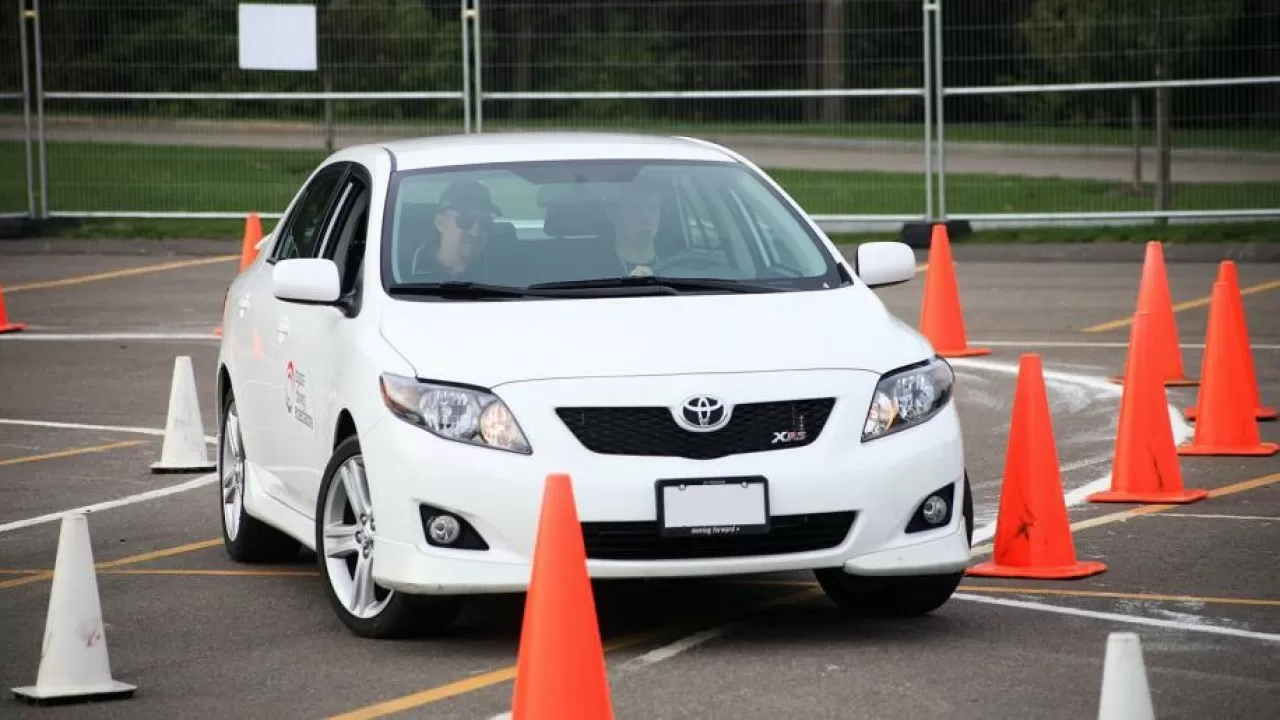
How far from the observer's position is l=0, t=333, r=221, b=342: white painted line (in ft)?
57.1

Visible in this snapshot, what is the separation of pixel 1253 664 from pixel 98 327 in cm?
1266

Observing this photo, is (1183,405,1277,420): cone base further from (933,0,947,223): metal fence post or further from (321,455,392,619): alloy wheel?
(933,0,947,223): metal fence post

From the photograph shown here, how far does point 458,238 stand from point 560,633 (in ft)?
9.12

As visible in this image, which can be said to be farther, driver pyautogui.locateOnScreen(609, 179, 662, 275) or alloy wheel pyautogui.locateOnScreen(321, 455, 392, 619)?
driver pyautogui.locateOnScreen(609, 179, 662, 275)

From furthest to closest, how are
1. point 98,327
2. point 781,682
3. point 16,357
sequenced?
point 98,327, point 16,357, point 781,682

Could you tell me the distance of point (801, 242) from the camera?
8594 millimetres

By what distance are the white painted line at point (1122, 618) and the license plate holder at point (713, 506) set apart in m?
1.32

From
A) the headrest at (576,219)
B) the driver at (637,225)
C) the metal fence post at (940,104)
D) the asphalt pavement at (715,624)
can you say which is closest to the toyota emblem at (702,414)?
the asphalt pavement at (715,624)

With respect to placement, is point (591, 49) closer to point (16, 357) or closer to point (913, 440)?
point (16, 357)

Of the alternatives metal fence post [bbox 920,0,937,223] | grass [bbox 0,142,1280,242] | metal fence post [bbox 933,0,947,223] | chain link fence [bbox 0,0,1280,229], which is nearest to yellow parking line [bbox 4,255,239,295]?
chain link fence [bbox 0,0,1280,229]

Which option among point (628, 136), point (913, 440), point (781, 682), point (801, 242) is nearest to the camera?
point (781, 682)

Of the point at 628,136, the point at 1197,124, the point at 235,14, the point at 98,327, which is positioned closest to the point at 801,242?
the point at 628,136

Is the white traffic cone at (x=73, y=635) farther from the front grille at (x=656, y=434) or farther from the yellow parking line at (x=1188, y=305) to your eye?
the yellow parking line at (x=1188, y=305)

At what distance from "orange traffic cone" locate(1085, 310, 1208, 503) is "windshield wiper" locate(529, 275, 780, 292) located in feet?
7.72
